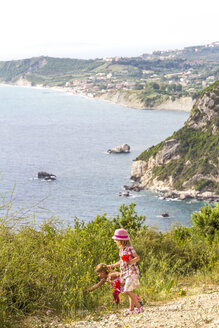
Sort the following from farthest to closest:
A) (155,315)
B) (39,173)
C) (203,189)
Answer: (39,173), (203,189), (155,315)

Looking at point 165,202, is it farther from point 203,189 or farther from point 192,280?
point 192,280

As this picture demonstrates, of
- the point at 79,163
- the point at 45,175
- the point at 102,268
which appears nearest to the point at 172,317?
the point at 102,268

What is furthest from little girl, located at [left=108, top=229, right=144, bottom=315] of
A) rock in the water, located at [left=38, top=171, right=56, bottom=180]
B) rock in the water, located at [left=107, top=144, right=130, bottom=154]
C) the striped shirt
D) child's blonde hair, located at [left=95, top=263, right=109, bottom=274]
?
rock in the water, located at [left=107, top=144, right=130, bottom=154]

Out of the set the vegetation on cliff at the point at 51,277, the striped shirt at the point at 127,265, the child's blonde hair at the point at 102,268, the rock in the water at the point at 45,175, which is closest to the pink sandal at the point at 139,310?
the striped shirt at the point at 127,265

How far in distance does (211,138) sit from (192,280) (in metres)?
93.1

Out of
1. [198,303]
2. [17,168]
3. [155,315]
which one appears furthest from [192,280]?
[17,168]

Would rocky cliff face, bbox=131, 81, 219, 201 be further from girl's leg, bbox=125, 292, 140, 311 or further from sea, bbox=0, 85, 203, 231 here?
girl's leg, bbox=125, 292, 140, 311

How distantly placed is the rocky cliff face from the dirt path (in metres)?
77.6

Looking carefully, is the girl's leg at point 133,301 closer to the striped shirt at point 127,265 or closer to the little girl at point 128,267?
the little girl at point 128,267

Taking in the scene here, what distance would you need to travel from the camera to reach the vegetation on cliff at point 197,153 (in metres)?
91.4

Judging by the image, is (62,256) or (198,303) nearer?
(198,303)

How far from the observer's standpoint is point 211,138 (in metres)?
102

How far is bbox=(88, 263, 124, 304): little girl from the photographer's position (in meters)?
8.58

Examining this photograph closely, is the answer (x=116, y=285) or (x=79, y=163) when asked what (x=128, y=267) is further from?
(x=79, y=163)
